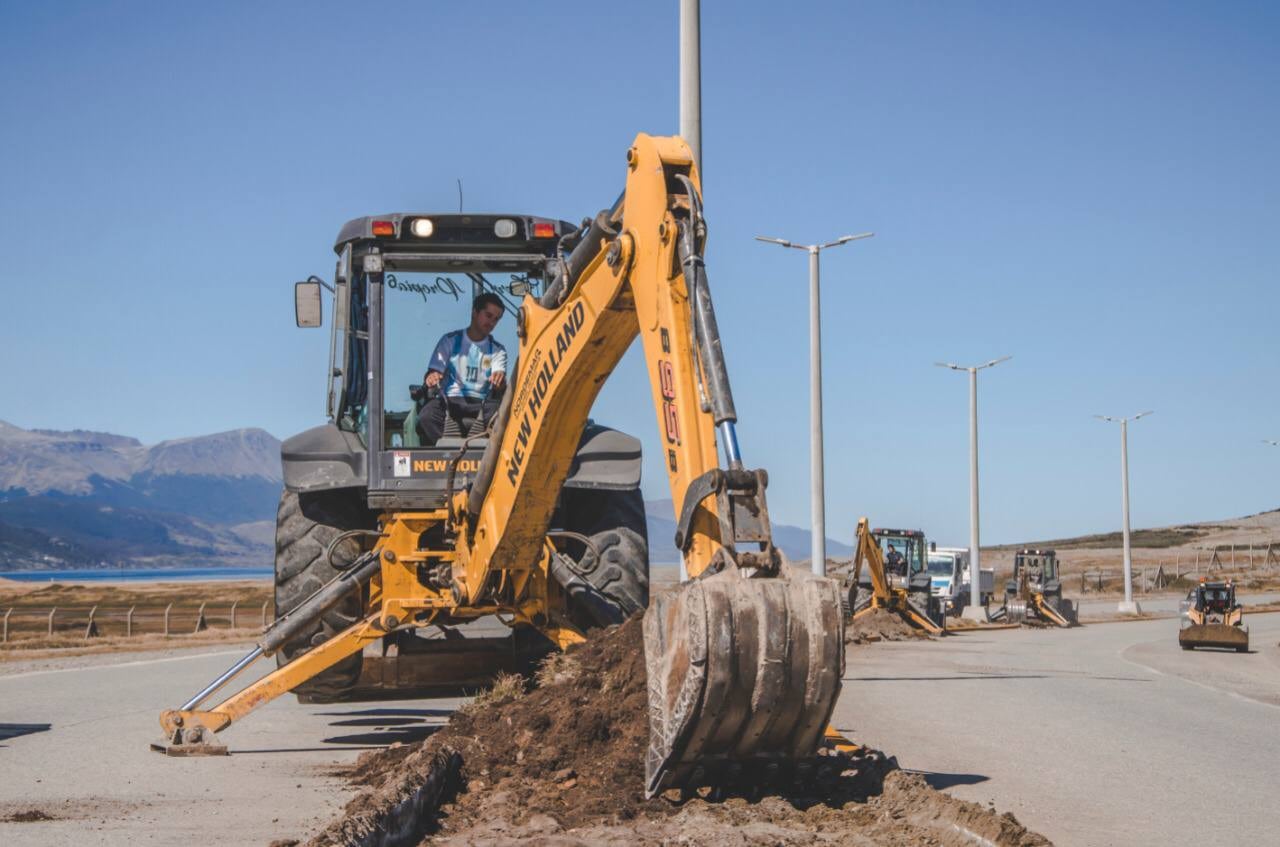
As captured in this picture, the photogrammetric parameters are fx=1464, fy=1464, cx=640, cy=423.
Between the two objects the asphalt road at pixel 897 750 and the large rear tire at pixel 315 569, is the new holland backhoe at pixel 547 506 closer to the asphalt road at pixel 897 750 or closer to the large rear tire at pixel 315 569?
the large rear tire at pixel 315 569

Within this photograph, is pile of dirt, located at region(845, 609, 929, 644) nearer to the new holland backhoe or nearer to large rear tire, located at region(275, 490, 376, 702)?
Answer: the new holland backhoe

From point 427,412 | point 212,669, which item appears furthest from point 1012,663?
point 427,412

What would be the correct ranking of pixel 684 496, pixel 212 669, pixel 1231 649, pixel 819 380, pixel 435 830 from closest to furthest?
pixel 684 496, pixel 435 830, pixel 212 669, pixel 819 380, pixel 1231 649

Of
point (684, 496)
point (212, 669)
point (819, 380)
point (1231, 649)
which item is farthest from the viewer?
point (1231, 649)

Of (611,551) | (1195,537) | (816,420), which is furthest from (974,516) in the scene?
(1195,537)

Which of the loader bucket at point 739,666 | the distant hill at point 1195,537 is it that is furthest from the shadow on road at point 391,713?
the distant hill at point 1195,537

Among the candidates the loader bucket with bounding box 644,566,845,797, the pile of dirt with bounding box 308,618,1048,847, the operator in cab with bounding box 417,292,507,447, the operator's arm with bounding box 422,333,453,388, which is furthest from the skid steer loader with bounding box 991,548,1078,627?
the loader bucket with bounding box 644,566,845,797

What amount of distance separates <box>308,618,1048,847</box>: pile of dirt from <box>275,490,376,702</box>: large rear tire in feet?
6.02

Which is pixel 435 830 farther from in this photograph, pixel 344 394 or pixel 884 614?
pixel 884 614

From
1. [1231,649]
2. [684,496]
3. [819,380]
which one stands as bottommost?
[1231,649]

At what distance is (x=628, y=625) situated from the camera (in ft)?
32.7

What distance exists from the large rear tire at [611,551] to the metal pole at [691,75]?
167 inches

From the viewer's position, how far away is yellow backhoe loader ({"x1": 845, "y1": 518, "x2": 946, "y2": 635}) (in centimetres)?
3481

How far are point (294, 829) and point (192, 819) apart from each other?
0.87m
